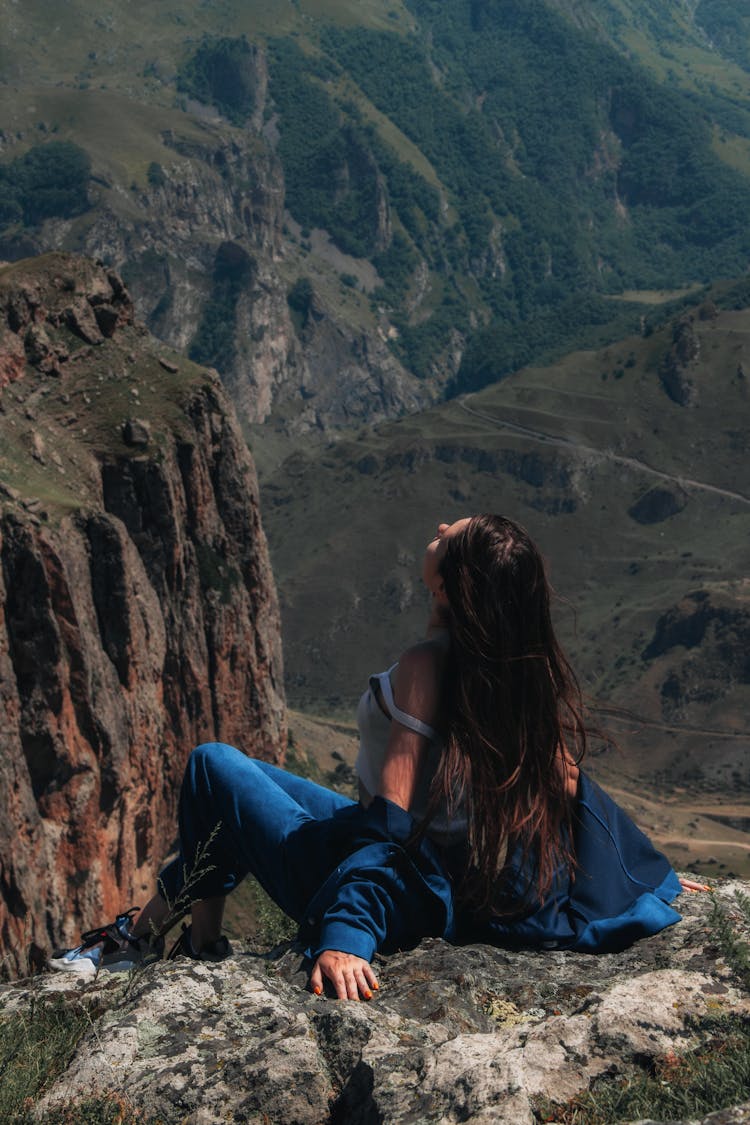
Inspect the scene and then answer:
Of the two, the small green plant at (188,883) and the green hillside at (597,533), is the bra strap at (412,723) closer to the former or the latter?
the small green plant at (188,883)

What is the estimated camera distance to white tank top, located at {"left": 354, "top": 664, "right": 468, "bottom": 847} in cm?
989

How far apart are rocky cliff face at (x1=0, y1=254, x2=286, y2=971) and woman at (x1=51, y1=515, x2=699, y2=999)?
19648 mm

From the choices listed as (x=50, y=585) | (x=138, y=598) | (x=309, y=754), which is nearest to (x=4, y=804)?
(x=50, y=585)

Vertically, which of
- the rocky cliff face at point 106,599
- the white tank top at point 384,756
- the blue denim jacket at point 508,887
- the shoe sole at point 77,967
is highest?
the white tank top at point 384,756

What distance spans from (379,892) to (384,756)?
3.33 feet

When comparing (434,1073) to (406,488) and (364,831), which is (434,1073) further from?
(406,488)

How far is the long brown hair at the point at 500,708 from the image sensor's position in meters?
9.83

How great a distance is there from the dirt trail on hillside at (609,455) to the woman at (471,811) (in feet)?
558

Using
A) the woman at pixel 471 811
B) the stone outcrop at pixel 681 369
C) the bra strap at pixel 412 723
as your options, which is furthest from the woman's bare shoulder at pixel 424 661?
the stone outcrop at pixel 681 369

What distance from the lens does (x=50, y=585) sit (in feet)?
126

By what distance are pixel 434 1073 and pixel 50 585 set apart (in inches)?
1267

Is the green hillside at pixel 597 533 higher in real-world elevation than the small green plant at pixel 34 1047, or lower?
lower

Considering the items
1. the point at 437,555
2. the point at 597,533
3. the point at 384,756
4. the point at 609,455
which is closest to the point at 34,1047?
the point at 384,756

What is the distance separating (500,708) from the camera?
9938mm
